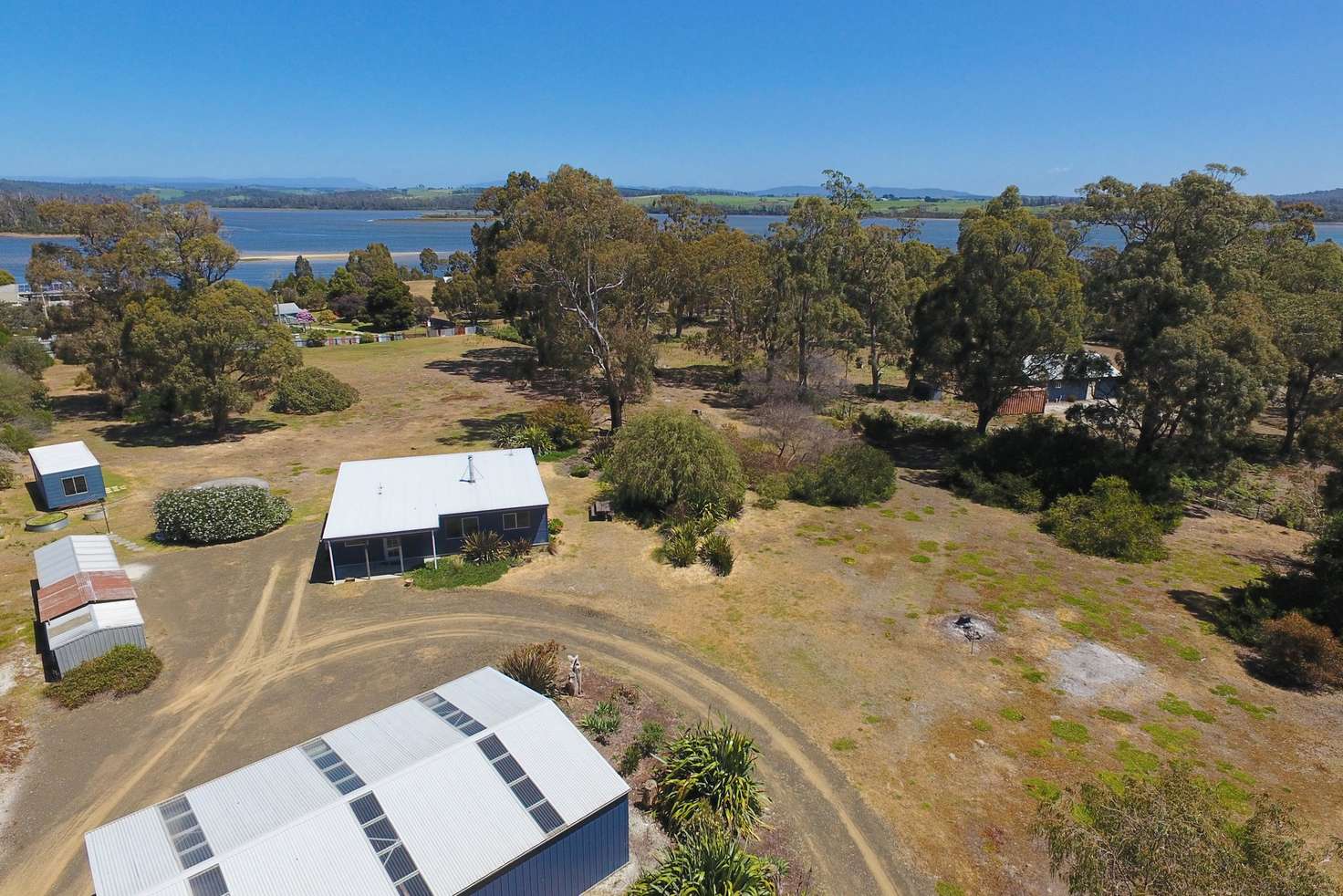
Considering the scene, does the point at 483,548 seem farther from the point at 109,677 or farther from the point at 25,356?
the point at 25,356

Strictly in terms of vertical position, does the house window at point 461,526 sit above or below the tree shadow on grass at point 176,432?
above

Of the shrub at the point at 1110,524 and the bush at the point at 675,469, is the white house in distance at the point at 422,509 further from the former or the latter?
the shrub at the point at 1110,524

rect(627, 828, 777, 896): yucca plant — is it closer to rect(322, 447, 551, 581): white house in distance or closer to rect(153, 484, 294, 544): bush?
rect(322, 447, 551, 581): white house in distance

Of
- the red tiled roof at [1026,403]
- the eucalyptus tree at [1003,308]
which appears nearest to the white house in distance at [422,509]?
the eucalyptus tree at [1003,308]

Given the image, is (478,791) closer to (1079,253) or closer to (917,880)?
(917,880)

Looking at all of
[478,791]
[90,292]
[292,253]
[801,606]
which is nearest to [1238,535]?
[801,606]
